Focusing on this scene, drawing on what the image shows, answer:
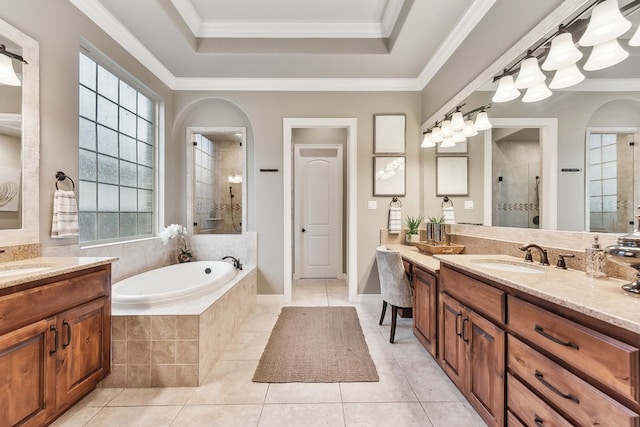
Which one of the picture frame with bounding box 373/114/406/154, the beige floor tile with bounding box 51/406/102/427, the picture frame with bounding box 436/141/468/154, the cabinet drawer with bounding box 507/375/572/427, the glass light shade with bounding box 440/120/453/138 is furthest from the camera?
the picture frame with bounding box 373/114/406/154

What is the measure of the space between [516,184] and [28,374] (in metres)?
2.97

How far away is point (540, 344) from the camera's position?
41.4 inches

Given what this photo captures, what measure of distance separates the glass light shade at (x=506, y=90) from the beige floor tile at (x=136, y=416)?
2894 millimetres

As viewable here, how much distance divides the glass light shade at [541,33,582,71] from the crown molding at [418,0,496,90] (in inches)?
35.3

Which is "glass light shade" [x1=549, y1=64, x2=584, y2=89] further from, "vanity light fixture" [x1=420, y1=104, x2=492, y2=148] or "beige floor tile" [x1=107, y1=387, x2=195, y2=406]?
"beige floor tile" [x1=107, y1=387, x2=195, y2=406]

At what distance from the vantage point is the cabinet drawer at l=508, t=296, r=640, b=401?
2.47 ft

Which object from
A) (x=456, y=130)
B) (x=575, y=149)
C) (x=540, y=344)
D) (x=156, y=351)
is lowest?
(x=156, y=351)

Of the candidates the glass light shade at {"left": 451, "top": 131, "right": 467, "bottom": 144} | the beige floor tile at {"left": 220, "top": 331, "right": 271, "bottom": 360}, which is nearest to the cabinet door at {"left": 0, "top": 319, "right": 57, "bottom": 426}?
the beige floor tile at {"left": 220, "top": 331, "right": 271, "bottom": 360}

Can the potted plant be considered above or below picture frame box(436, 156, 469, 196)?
below

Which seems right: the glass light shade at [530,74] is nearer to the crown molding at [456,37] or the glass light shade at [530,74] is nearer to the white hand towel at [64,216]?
the crown molding at [456,37]

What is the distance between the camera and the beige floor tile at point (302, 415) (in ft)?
4.91

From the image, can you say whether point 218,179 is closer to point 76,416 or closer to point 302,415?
point 76,416

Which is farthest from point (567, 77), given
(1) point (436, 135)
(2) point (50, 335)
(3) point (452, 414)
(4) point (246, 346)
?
(2) point (50, 335)

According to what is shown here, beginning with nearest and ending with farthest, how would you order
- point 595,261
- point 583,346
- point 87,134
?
point 583,346, point 595,261, point 87,134
